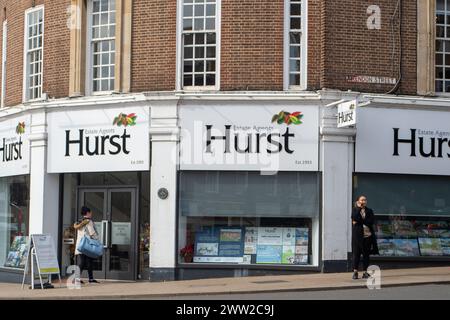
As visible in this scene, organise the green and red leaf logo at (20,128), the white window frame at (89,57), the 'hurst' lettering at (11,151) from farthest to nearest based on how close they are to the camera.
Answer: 1. the 'hurst' lettering at (11,151)
2. the green and red leaf logo at (20,128)
3. the white window frame at (89,57)

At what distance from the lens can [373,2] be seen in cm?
1930

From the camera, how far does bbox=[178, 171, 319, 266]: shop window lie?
18.9 metres

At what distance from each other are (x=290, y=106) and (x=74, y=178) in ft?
19.7

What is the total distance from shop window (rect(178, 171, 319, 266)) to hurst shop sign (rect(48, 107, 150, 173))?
1.42m

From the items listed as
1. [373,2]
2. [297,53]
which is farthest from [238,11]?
[373,2]

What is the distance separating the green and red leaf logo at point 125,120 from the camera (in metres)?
19.3

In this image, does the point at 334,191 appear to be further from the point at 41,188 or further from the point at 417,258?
the point at 41,188

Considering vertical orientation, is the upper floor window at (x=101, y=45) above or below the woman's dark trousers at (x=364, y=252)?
above

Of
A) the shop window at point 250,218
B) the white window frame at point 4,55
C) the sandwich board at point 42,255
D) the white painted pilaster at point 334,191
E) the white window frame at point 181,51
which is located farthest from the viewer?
the white window frame at point 4,55

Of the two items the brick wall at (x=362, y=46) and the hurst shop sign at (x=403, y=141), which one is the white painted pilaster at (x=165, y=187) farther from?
the hurst shop sign at (x=403, y=141)

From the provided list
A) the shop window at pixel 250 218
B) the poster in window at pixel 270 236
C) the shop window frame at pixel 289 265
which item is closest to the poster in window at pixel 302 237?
the shop window at pixel 250 218

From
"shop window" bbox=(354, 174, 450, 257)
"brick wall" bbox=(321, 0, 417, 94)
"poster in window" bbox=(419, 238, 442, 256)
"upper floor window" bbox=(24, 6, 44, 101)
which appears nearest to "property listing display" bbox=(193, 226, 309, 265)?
"shop window" bbox=(354, 174, 450, 257)

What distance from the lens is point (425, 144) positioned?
1933 cm

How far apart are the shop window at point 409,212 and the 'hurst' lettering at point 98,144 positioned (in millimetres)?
5688
